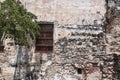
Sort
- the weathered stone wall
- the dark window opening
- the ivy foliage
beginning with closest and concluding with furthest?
the ivy foliage < the weathered stone wall < the dark window opening

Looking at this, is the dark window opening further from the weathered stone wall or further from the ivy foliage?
the ivy foliage

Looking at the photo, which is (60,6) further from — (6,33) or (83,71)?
(6,33)

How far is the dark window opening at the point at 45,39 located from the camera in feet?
42.9

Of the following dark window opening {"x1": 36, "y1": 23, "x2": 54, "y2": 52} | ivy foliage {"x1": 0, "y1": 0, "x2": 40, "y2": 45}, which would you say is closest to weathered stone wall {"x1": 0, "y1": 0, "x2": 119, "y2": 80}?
dark window opening {"x1": 36, "y1": 23, "x2": 54, "y2": 52}

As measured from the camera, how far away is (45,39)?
1312 centimetres

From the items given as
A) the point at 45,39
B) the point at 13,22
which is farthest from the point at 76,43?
the point at 13,22

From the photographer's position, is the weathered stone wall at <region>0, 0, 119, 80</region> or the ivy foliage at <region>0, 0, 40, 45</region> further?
the weathered stone wall at <region>0, 0, 119, 80</region>

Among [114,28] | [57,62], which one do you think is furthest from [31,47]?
[114,28]

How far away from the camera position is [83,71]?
1272 centimetres

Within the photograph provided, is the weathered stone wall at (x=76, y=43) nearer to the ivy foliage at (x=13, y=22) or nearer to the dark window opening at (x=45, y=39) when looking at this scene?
the dark window opening at (x=45, y=39)

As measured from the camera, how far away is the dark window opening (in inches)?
515

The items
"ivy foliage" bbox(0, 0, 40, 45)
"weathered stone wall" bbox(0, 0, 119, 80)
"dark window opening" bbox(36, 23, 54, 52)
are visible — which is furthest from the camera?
"dark window opening" bbox(36, 23, 54, 52)

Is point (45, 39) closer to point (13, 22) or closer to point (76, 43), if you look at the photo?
point (76, 43)

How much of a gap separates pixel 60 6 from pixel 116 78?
11.4 feet
